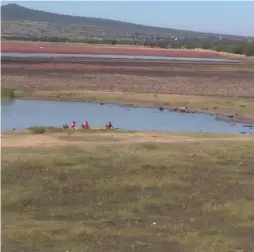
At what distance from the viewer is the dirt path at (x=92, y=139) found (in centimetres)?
1742

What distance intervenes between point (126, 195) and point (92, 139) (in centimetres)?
642

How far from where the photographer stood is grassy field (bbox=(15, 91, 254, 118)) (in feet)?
112

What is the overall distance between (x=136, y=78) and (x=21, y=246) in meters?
39.9

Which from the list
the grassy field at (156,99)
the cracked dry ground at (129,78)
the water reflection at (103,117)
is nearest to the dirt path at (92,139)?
the water reflection at (103,117)

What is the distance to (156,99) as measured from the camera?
1448 inches

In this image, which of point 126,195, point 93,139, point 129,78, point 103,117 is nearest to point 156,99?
point 103,117

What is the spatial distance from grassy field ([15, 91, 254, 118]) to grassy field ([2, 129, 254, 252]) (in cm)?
1607

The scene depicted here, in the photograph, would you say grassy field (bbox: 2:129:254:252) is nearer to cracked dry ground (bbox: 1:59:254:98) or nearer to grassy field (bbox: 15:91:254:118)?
grassy field (bbox: 15:91:254:118)

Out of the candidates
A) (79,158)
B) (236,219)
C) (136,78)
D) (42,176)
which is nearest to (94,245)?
(236,219)

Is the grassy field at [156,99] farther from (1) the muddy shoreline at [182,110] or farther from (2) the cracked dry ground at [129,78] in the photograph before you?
(2) the cracked dry ground at [129,78]

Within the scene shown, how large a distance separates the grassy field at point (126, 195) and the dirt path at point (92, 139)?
0.05m

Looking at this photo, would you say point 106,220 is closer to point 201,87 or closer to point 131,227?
point 131,227

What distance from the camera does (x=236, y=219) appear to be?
36.2ft

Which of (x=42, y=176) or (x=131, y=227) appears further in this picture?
(x=42, y=176)
